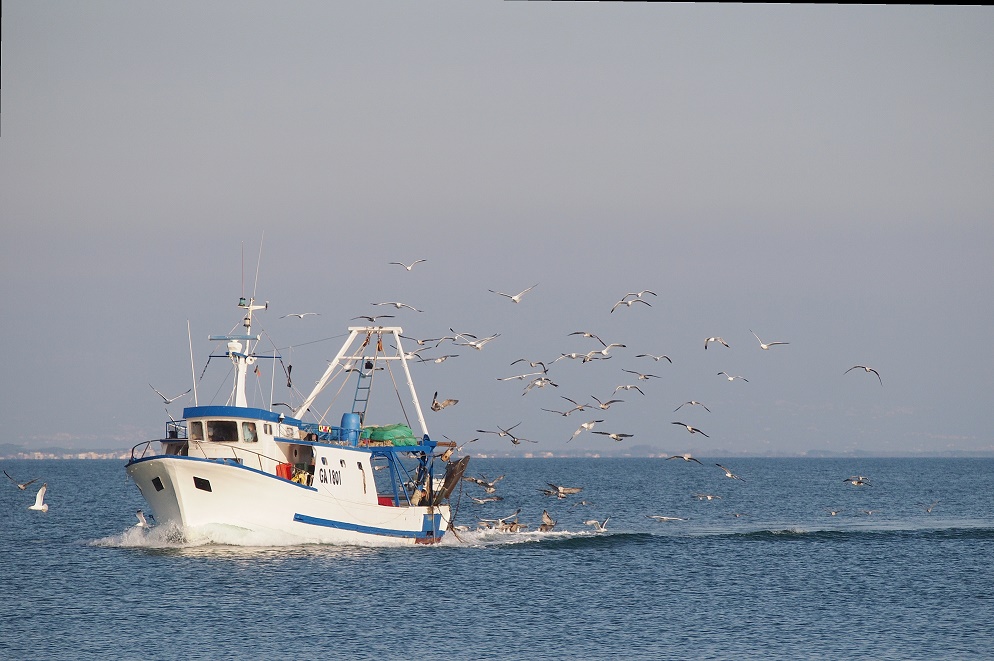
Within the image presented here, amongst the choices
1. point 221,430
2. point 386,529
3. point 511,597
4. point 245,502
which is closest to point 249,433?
point 221,430

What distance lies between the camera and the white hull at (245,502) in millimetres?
35625

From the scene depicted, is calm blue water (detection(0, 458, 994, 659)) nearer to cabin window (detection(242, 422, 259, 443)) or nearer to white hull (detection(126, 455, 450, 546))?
white hull (detection(126, 455, 450, 546))

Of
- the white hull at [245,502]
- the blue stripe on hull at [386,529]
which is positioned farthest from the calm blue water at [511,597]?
the white hull at [245,502]

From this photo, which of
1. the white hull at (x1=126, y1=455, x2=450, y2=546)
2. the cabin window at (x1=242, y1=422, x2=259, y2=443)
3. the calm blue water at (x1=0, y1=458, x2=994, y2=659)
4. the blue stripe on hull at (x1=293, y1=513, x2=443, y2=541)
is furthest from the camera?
the blue stripe on hull at (x1=293, y1=513, x2=443, y2=541)

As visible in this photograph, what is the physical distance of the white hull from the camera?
35625mm

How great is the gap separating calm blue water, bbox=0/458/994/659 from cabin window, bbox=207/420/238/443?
11.7ft

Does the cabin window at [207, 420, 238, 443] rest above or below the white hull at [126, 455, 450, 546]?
above

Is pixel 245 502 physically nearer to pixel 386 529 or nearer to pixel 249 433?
pixel 249 433

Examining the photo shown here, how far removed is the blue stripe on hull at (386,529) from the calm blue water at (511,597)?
694 millimetres

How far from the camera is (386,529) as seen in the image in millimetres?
40906

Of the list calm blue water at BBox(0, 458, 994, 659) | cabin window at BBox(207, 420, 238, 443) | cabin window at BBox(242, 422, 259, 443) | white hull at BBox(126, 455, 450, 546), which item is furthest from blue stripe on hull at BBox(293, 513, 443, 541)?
cabin window at BBox(207, 420, 238, 443)

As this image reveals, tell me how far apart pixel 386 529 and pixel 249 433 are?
6726 mm

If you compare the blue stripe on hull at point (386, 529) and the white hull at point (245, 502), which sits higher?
the white hull at point (245, 502)

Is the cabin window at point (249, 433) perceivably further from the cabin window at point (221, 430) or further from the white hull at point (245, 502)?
the white hull at point (245, 502)
